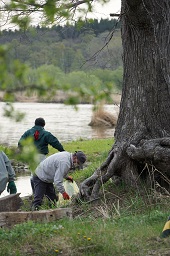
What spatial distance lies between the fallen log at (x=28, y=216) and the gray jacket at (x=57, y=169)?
1.91 metres

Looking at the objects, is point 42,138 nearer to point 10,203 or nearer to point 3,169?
point 3,169

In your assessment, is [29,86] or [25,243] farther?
[25,243]

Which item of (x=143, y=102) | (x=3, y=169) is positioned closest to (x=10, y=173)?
(x=3, y=169)

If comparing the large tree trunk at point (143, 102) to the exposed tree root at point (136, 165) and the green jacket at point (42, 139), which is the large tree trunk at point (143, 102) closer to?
the exposed tree root at point (136, 165)

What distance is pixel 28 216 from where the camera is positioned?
7336mm

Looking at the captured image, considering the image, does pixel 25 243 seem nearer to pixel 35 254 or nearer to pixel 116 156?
pixel 35 254

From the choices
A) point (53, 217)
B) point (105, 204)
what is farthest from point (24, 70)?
point (105, 204)

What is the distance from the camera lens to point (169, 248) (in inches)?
232

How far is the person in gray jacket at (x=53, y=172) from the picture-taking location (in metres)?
9.42

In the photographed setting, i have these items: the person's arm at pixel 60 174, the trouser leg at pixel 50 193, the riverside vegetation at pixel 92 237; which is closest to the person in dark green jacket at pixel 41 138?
the trouser leg at pixel 50 193

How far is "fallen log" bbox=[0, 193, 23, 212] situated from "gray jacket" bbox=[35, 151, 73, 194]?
868 mm

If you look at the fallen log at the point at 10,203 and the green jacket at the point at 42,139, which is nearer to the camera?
the fallen log at the point at 10,203

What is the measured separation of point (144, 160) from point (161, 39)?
2.14 meters

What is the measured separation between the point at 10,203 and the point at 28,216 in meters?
1.34
